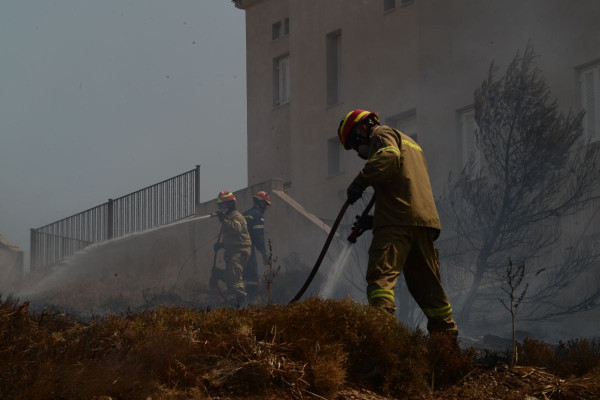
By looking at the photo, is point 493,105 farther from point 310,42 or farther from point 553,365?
point 553,365

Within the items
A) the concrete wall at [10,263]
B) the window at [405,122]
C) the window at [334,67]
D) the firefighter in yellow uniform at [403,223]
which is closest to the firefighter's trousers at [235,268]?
the window at [405,122]

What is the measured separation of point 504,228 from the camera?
15.7 m

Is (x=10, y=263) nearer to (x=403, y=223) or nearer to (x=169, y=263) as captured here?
(x=169, y=263)

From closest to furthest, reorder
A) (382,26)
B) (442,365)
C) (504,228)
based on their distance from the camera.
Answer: (442,365)
(504,228)
(382,26)

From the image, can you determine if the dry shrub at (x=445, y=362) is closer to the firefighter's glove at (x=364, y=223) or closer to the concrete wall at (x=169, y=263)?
the firefighter's glove at (x=364, y=223)

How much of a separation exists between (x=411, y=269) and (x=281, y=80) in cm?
2166

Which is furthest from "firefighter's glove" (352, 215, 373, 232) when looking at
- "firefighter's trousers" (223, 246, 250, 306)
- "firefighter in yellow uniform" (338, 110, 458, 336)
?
"firefighter's trousers" (223, 246, 250, 306)

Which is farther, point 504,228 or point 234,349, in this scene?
point 504,228

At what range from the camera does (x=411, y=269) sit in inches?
256

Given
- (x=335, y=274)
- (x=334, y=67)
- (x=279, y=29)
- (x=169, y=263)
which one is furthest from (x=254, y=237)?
(x=279, y=29)

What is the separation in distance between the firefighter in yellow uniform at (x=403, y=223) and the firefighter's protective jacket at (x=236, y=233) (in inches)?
480

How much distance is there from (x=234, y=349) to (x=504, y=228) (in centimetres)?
1125

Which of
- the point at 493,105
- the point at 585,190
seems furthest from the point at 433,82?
the point at 585,190

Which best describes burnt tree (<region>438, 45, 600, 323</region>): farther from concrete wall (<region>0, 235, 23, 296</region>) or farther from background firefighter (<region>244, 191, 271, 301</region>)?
concrete wall (<region>0, 235, 23, 296</region>)
